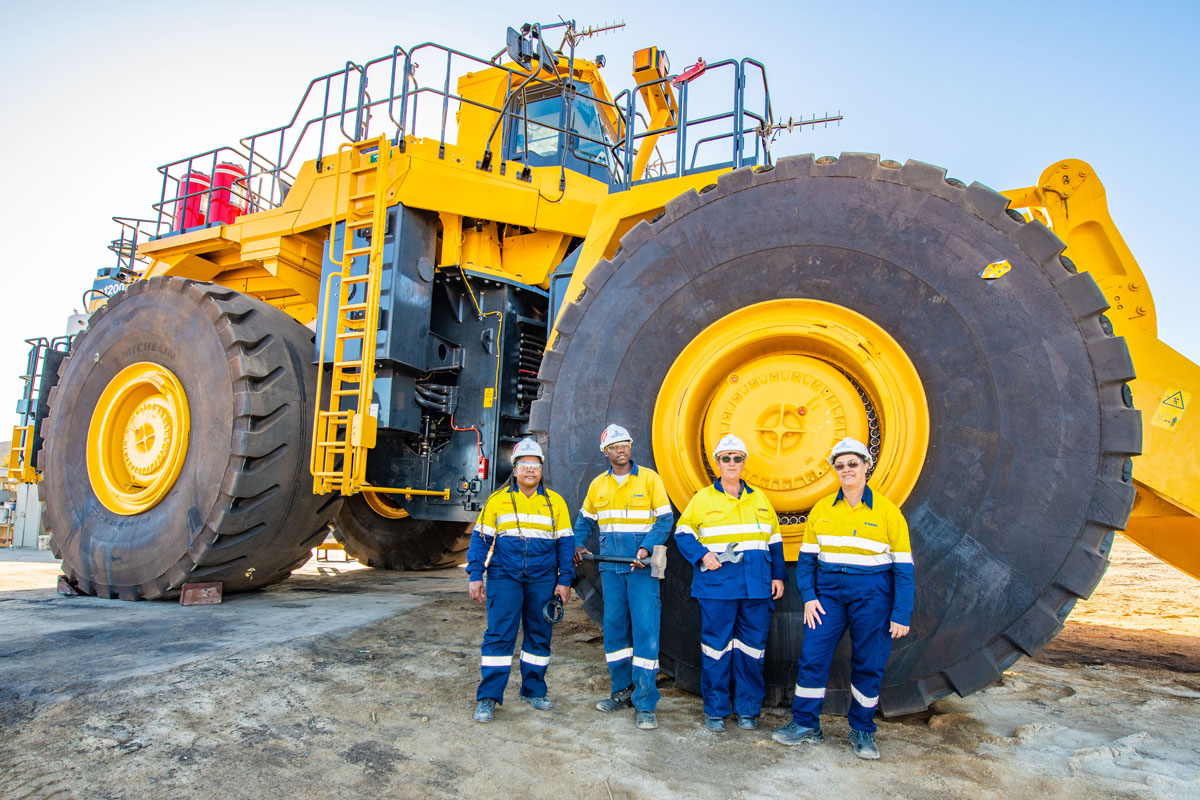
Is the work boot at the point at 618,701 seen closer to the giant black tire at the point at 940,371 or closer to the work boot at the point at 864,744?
the giant black tire at the point at 940,371

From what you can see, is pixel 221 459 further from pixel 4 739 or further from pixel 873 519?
pixel 873 519

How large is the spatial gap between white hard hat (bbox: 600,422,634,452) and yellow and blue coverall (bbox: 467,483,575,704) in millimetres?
410

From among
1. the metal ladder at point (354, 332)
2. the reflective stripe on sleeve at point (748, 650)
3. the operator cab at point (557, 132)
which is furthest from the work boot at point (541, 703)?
the operator cab at point (557, 132)

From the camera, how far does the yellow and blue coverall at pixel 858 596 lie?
284 cm

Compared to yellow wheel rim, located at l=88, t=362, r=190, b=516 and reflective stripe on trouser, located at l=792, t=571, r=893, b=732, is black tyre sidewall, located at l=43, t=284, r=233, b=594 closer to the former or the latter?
yellow wheel rim, located at l=88, t=362, r=190, b=516

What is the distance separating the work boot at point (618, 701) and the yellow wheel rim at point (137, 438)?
3856mm

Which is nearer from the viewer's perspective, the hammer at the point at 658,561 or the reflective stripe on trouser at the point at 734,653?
the reflective stripe on trouser at the point at 734,653

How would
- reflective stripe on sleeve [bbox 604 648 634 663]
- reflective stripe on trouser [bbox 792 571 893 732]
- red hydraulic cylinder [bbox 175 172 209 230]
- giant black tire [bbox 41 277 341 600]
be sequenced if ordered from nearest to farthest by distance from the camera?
reflective stripe on trouser [bbox 792 571 893 732] → reflective stripe on sleeve [bbox 604 648 634 663] → giant black tire [bbox 41 277 341 600] → red hydraulic cylinder [bbox 175 172 209 230]

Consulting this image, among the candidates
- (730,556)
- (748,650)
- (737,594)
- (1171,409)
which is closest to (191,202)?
(730,556)

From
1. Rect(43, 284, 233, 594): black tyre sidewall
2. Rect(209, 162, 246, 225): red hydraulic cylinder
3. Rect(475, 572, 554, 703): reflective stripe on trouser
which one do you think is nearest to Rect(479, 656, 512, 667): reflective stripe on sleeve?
Rect(475, 572, 554, 703): reflective stripe on trouser

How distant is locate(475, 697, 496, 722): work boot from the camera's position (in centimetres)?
311

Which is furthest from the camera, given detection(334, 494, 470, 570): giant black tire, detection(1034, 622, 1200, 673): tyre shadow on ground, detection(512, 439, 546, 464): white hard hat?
detection(334, 494, 470, 570): giant black tire

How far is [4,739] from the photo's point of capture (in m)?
2.69

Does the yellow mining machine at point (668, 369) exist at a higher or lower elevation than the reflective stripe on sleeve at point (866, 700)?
higher
